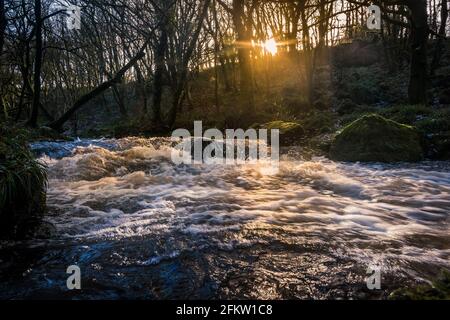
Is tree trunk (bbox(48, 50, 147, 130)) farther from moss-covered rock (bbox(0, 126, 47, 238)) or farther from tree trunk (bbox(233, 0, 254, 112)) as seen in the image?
moss-covered rock (bbox(0, 126, 47, 238))

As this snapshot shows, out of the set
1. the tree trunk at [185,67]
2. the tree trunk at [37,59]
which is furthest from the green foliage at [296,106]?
the tree trunk at [37,59]

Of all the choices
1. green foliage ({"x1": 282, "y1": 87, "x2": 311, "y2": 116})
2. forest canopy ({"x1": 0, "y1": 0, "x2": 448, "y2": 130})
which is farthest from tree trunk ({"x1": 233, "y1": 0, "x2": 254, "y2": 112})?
green foliage ({"x1": 282, "y1": 87, "x2": 311, "y2": 116})

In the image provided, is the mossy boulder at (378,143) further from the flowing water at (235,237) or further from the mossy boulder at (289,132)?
the mossy boulder at (289,132)

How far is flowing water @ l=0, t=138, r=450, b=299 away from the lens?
9.46ft

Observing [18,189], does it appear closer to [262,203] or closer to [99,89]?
[262,203]

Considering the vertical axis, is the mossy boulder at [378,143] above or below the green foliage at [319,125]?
below

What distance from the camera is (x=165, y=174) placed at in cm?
723

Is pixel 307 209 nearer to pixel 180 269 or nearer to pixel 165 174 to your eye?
pixel 180 269

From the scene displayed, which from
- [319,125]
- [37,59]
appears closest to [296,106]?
[319,125]

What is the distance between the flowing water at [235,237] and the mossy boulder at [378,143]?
4.54 ft

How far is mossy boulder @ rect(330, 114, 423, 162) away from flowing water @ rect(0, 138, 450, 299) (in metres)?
1.38

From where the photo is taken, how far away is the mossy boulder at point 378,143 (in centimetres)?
830

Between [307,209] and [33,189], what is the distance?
10.4 ft
